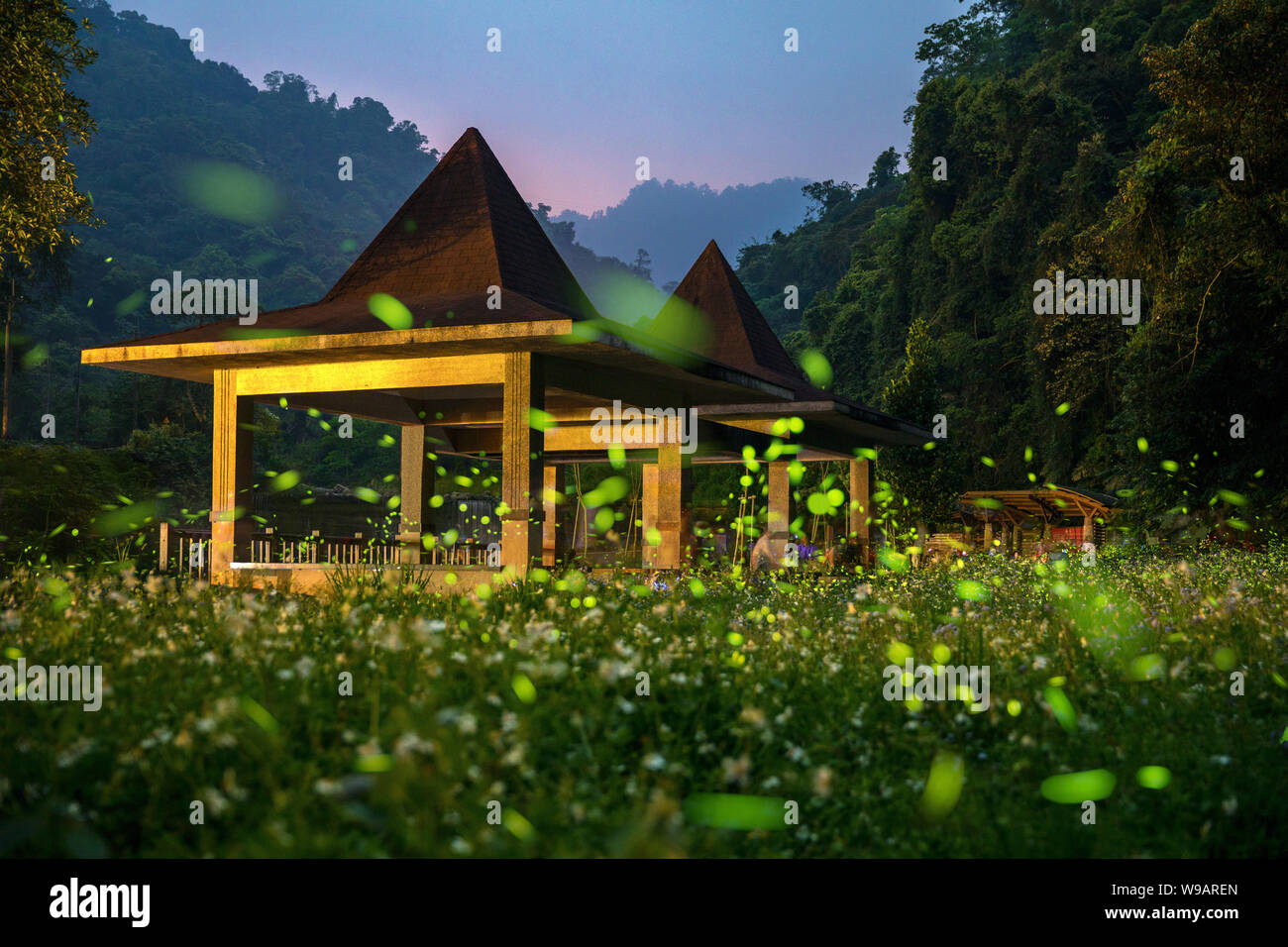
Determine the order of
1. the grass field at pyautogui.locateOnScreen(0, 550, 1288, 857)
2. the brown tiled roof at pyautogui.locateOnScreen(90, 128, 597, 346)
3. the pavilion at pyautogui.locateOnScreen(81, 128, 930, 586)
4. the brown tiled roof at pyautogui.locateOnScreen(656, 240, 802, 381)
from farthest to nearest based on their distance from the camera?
the brown tiled roof at pyautogui.locateOnScreen(656, 240, 802, 381) → the brown tiled roof at pyautogui.locateOnScreen(90, 128, 597, 346) → the pavilion at pyautogui.locateOnScreen(81, 128, 930, 586) → the grass field at pyautogui.locateOnScreen(0, 550, 1288, 857)

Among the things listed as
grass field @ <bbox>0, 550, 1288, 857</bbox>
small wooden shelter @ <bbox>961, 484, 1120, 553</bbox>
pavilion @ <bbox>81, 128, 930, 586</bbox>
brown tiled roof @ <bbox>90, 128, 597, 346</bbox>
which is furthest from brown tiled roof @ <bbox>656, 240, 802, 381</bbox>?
grass field @ <bbox>0, 550, 1288, 857</bbox>

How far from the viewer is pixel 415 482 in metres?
19.8

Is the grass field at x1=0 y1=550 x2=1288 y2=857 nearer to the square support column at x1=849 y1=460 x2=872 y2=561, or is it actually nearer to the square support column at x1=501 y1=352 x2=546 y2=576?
the square support column at x1=501 y1=352 x2=546 y2=576

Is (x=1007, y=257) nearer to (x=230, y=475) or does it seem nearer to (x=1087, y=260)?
(x=1087, y=260)

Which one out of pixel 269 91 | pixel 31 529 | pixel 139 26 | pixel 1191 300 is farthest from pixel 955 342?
pixel 139 26

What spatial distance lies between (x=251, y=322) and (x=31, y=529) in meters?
11.1

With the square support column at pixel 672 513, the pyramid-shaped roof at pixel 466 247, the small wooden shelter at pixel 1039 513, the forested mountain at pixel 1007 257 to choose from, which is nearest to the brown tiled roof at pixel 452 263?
the pyramid-shaped roof at pixel 466 247

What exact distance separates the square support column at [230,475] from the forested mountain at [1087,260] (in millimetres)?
14753

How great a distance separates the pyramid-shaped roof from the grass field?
7323 millimetres

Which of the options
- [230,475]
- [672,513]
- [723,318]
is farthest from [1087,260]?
[230,475]

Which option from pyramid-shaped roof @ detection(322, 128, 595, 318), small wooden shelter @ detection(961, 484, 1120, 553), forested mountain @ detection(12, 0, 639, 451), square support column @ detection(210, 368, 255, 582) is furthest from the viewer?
forested mountain @ detection(12, 0, 639, 451)

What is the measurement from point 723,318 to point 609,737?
54.2ft

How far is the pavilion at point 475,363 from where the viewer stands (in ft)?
41.9

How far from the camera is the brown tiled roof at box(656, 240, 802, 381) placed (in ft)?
67.2
